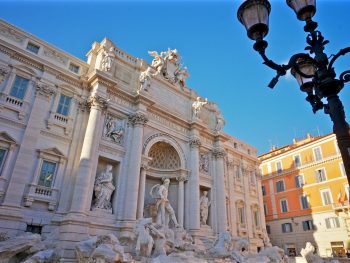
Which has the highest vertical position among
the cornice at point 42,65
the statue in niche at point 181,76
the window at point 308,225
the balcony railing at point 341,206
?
the statue in niche at point 181,76

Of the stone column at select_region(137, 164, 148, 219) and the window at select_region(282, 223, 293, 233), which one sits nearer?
the stone column at select_region(137, 164, 148, 219)

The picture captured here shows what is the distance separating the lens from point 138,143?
14.8 m

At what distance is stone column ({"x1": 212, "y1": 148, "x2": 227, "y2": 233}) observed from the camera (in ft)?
58.7

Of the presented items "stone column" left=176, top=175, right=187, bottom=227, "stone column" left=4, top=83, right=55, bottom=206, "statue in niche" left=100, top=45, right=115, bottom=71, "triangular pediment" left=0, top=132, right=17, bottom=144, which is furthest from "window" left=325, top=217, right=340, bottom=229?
"triangular pediment" left=0, top=132, right=17, bottom=144

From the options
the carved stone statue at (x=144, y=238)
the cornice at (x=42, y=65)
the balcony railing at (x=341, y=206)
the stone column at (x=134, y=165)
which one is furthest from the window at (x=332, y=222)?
the cornice at (x=42, y=65)

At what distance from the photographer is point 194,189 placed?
1688cm

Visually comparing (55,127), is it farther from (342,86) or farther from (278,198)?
(278,198)

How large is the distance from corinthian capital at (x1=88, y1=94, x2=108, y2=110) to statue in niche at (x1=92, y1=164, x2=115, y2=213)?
335 centimetres

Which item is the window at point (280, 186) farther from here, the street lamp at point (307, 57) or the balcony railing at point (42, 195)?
the street lamp at point (307, 57)

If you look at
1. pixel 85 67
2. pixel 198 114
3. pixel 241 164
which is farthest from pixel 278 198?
pixel 85 67

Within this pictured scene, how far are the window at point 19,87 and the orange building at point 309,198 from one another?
25.2 meters

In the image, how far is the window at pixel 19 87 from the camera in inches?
485

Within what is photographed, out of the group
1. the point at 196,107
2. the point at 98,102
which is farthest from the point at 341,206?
the point at 98,102

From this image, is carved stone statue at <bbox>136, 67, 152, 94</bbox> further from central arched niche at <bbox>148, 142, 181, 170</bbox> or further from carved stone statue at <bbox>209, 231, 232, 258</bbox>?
carved stone statue at <bbox>209, 231, 232, 258</bbox>
